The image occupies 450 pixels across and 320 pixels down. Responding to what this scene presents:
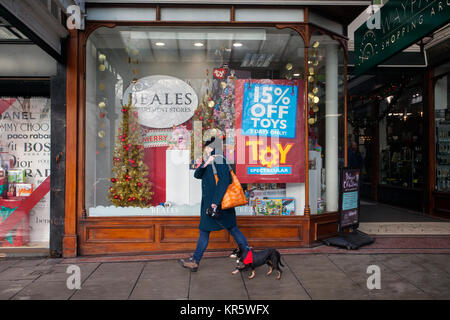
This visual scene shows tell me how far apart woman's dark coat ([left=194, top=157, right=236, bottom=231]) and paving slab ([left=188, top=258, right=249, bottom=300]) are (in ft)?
2.18

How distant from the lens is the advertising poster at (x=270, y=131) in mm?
6934

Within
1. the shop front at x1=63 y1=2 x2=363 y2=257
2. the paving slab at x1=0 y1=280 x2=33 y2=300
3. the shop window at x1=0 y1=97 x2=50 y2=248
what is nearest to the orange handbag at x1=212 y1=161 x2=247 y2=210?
the shop front at x1=63 y1=2 x2=363 y2=257

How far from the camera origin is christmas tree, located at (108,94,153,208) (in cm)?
Result: 686

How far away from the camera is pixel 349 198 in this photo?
7.24m

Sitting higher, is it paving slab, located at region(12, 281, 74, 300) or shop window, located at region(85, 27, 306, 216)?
shop window, located at region(85, 27, 306, 216)

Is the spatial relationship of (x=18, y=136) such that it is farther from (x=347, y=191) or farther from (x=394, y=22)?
(x=394, y=22)

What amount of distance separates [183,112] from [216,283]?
11.2 ft

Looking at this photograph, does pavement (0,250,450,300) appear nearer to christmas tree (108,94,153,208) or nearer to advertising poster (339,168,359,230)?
advertising poster (339,168,359,230)

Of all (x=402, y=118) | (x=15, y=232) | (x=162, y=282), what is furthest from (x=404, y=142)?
(x=15, y=232)

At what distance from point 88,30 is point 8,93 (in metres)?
1.87

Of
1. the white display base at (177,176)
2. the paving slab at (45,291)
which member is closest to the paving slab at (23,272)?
the paving slab at (45,291)

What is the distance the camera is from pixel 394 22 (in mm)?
5809

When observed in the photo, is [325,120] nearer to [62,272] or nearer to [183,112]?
[183,112]

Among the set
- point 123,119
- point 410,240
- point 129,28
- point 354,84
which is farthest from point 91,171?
point 354,84
